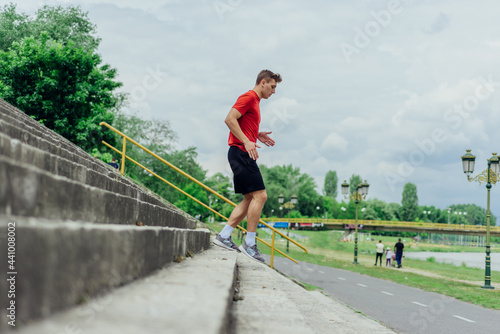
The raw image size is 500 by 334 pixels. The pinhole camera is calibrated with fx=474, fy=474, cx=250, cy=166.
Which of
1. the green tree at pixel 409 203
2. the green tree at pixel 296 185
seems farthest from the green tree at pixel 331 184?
the green tree at pixel 296 185

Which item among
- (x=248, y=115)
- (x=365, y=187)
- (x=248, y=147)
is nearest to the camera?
(x=248, y=147)

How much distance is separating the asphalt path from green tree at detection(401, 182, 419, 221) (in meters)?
143

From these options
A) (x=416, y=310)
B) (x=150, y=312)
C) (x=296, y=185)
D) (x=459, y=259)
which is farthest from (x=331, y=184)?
(x=150, y=312)

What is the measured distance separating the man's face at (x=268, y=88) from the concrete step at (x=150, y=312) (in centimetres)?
359

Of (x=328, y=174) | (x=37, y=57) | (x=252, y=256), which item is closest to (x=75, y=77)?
(x=37, y=57)

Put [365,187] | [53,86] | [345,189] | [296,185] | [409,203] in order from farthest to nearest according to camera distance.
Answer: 1. [409,203]
2. [296,185]
3. [345,189]
4. [365,187]
5. [53,86]

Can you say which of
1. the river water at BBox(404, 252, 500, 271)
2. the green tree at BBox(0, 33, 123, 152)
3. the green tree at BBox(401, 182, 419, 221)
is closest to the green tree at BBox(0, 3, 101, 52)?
the green tree at BBox(0, 33, 123, 152)

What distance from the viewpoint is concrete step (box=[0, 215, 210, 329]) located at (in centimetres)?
117

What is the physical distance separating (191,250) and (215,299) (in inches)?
83.4

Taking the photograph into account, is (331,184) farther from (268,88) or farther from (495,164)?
(268,88)

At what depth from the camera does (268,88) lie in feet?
18.2

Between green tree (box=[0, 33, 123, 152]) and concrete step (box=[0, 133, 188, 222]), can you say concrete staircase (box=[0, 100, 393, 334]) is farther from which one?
green tree (box=[0, 33, 123, 152])

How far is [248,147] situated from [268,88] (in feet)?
2.86

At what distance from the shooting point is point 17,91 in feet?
73.3
